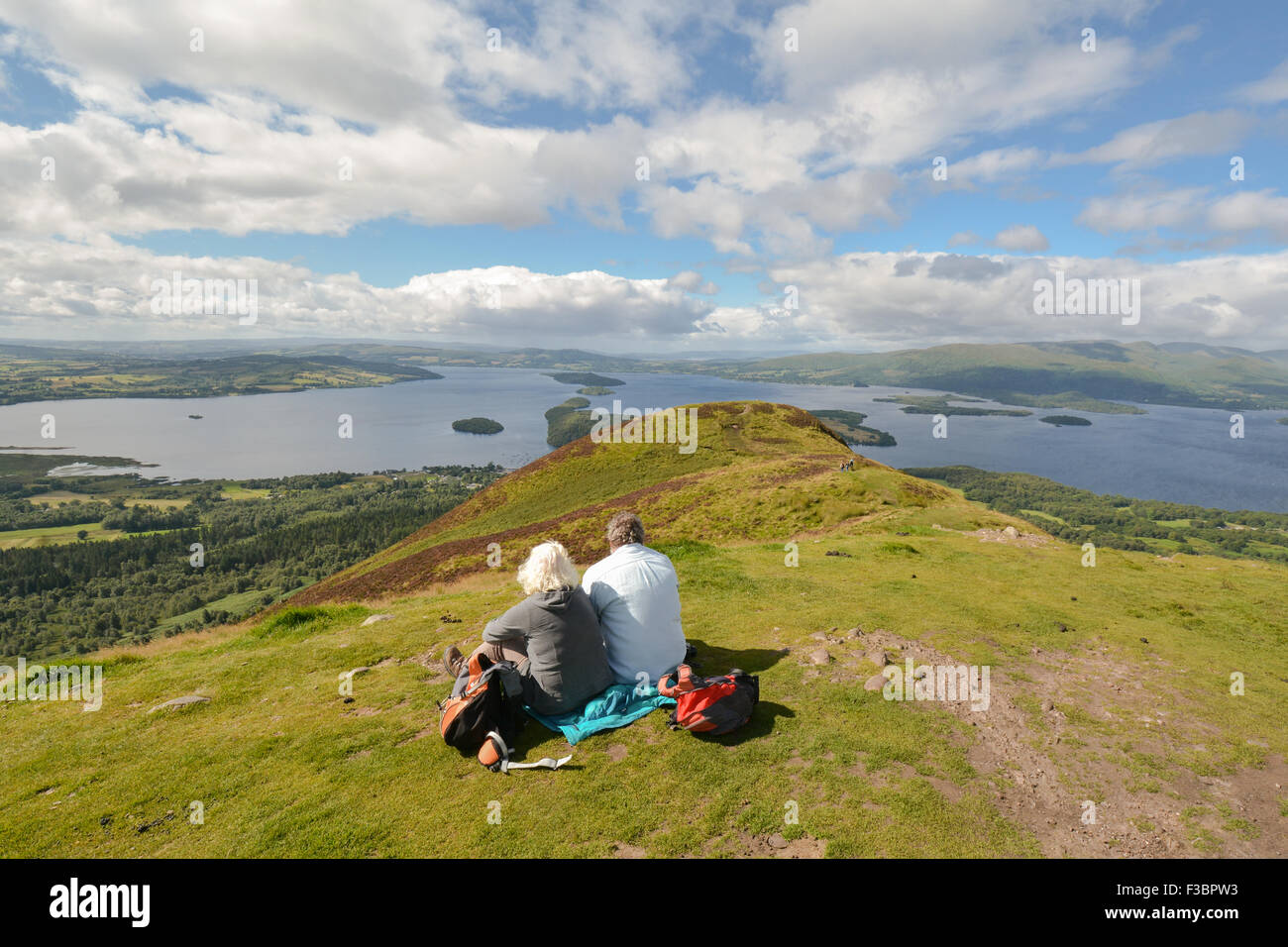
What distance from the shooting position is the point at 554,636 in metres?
7.14

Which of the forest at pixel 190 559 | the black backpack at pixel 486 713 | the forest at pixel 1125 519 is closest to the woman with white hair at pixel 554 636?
the black backpack at pixel 486 713

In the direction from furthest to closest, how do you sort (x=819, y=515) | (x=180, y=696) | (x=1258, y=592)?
(x=819, y=515) < (x=1258, y=592) < (x=180, y=696)

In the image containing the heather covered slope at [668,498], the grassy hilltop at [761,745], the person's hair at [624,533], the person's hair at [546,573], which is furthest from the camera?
the heather covered slope at [668,498]

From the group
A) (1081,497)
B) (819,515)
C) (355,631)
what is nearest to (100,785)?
(355,631)

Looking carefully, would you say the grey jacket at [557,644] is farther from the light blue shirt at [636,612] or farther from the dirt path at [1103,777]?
the dirt path at [1103,777]

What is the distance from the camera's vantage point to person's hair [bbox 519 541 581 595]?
7184 millimetres

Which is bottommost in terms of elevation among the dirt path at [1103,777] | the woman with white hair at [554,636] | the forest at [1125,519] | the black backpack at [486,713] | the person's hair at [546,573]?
the forest at [1125,519]

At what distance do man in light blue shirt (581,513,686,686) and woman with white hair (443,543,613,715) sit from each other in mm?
393

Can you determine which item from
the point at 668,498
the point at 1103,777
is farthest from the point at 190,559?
the point at 1103,777

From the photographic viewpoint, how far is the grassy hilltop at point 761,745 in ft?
18.5

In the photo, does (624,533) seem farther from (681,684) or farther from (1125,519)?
(1125,519)

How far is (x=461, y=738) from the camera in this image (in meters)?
6.98
